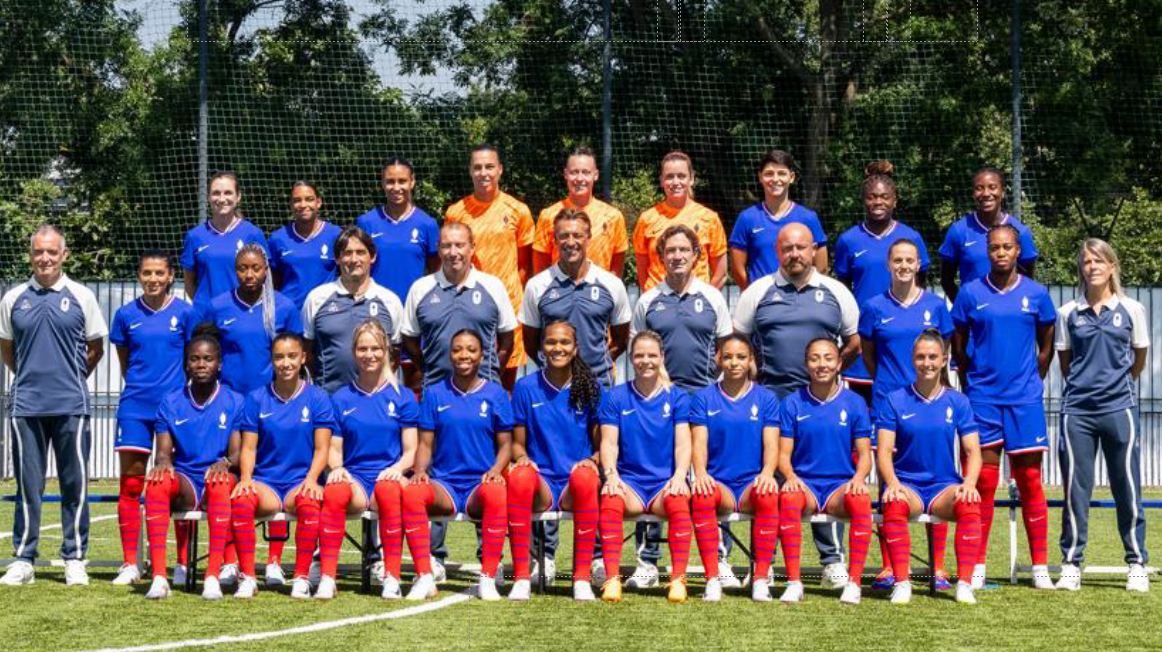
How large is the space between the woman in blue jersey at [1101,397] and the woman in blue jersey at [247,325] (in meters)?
3.61

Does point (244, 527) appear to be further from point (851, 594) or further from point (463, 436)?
point (851, 594)

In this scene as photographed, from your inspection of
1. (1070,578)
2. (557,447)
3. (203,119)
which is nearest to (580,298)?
(557,447)

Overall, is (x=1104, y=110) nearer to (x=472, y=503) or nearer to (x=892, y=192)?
(x=892, y=192)

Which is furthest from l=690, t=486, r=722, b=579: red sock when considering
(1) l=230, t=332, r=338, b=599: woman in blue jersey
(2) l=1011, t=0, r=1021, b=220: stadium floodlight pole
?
(2) l=1011, t=0, r=1021, b=220: stadium floodlight pole

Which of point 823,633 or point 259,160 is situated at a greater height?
point 259,160

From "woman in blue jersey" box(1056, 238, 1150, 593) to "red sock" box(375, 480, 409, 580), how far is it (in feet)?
9.68

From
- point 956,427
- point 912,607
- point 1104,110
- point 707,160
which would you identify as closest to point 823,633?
point 912,607

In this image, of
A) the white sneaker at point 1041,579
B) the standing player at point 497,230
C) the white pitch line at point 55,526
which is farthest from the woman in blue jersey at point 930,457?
the white pitch line at point 55,526

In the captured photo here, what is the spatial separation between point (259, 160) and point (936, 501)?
794 centimetres

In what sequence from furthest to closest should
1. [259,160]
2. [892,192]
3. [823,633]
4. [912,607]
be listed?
[259,160]
[892,192]
[912,607]
[823,633]

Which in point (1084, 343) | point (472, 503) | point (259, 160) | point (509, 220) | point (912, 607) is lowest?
point (912, 607)

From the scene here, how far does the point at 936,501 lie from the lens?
6980 millimetres

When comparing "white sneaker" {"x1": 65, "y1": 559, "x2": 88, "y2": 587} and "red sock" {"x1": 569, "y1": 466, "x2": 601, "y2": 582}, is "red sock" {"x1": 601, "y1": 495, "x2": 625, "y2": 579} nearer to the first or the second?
"red sock" {"x1": 569, "y1": 466, "x2": 601, "y2": 582}

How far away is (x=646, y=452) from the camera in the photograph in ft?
23.0
